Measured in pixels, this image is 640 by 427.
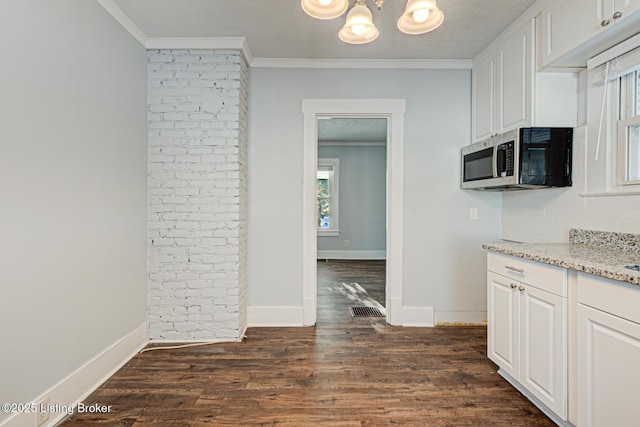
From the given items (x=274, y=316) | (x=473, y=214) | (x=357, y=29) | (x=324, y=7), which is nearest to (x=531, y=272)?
(x=473, y=214)

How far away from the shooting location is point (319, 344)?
275 centimetres

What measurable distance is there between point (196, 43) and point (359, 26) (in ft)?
5.45

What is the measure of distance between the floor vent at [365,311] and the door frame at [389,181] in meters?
0.31

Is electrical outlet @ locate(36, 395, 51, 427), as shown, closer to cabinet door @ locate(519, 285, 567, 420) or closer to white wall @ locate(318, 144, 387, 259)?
Answer: cabinet door @ locate(519, 285, 567, 420)

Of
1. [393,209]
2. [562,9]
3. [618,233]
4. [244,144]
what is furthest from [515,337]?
[244,144]

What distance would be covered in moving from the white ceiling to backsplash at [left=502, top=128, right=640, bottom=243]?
1.11m

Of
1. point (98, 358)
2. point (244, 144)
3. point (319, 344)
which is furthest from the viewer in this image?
point (244, 144)

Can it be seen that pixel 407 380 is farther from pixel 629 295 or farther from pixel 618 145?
pixel 618 145

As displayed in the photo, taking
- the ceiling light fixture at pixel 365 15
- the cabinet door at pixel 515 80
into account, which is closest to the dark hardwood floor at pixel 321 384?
the cabinet door at pixel 515 80

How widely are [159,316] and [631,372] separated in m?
3.02

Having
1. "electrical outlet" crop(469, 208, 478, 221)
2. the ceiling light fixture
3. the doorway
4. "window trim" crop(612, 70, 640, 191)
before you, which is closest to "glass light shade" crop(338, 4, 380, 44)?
the ceiling light fixture

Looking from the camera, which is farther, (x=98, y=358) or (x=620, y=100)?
(x=98, y=358)

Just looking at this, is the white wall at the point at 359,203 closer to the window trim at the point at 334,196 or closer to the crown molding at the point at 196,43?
the window trim at the point at 334,196

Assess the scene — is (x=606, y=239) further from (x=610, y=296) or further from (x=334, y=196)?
(x=334, y=196)
